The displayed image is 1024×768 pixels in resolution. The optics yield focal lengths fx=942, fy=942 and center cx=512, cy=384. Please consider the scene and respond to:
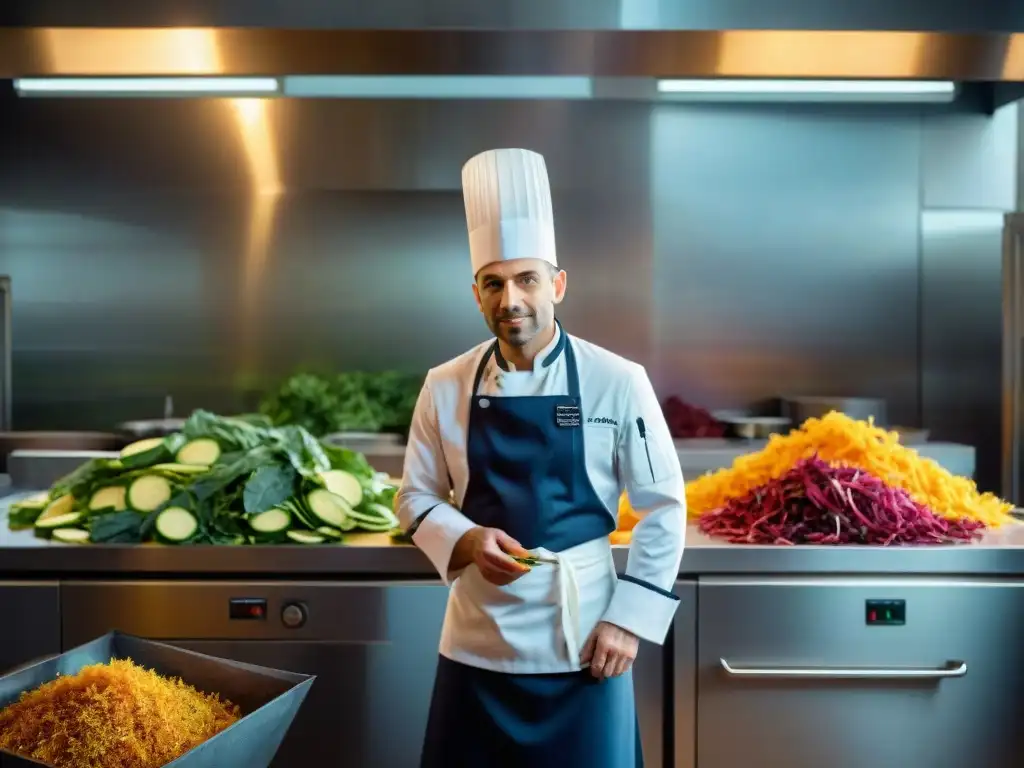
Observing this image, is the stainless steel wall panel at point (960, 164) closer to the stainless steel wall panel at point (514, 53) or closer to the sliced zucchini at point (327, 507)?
the stainless steel wall panel at point (514, 53)

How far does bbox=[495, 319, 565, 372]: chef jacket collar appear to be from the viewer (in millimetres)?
1687

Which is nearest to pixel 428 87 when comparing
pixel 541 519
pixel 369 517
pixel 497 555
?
pixel 369 517


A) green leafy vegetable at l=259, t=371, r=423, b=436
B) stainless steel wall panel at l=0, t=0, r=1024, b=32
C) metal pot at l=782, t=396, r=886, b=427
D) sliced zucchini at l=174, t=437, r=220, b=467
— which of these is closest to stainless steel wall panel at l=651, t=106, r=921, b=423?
metal pot at l=782, t=396, r=886, b=427

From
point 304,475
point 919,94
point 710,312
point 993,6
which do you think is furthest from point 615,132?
point 304,475

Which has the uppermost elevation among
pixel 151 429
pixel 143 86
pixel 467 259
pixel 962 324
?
pixel 143 86

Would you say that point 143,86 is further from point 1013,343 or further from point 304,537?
point 1013,343

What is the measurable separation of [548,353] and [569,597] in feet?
1.41

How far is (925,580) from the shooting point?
2.16m

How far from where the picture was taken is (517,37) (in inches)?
88.2

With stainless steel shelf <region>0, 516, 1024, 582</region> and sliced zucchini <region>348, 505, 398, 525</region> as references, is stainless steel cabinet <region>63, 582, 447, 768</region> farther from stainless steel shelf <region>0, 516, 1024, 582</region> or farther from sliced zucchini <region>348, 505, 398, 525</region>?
sliced zucchini <region>348, 505, 398, 525</region>

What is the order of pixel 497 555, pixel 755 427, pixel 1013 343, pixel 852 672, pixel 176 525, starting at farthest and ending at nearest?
pixel 755 427 < pixel 1013 343 < pixel 176 525 < pixel 852 672 < pixel 497 555

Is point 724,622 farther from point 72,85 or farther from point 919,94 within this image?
point 72,85

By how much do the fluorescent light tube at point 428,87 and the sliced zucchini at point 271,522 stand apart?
2625mm

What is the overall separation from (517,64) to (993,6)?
1.14 metres
